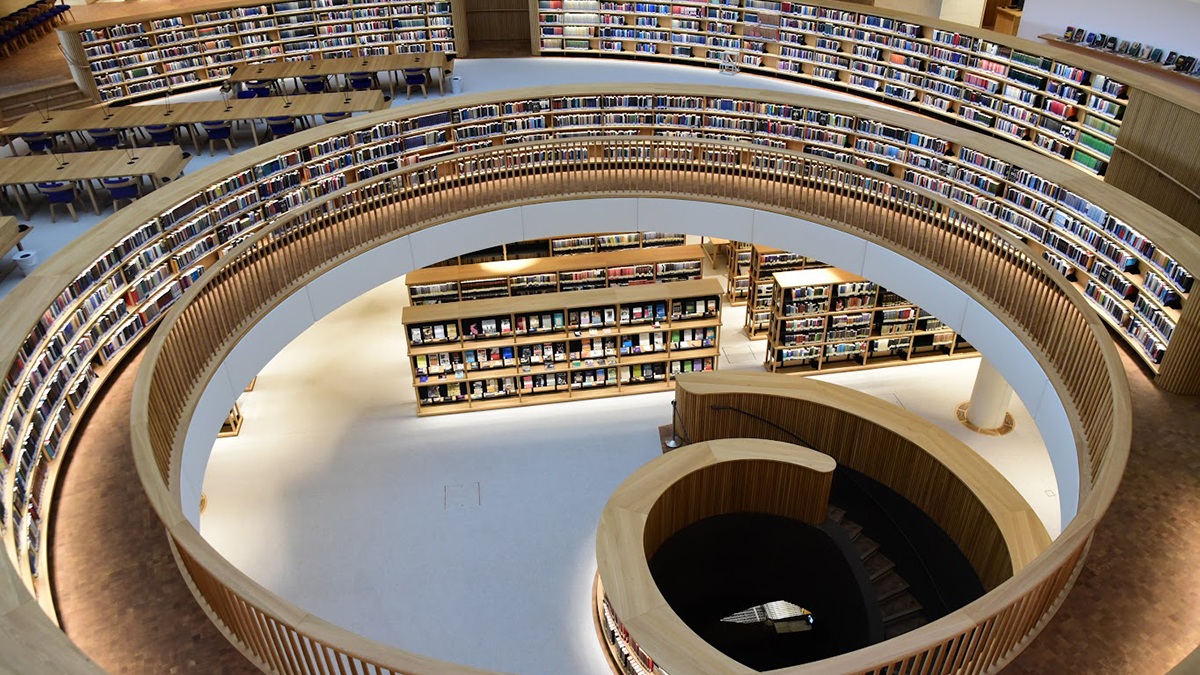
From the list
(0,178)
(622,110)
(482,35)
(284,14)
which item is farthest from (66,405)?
(482,35)

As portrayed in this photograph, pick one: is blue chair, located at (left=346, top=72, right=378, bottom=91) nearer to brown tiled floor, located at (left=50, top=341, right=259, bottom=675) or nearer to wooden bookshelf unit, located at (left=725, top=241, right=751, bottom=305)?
wooden bookshelf unit, located at (left=725, top=241, right=751, bottom=305)

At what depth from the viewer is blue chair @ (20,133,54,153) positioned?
999cm

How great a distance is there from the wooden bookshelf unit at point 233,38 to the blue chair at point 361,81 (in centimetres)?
54

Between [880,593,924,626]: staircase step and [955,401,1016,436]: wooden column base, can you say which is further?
[955,401,1016,436]: wooden column base

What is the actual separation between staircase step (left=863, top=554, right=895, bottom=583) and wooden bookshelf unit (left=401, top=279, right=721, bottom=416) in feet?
12.5

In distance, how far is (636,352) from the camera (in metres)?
11.0

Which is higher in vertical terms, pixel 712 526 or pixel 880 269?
pixel 880 269

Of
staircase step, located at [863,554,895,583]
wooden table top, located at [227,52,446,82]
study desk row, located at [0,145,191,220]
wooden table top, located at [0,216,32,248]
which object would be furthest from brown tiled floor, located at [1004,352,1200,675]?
wooden table top, located at [227,52,446,82]

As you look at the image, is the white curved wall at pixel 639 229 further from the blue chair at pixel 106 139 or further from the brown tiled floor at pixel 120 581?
the blue chair at pixel 106 139

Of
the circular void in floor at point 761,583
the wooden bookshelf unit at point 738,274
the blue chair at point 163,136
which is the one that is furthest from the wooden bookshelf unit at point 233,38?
the circular void in floor at point 761,583

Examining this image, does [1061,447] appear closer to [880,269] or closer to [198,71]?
[880,269]

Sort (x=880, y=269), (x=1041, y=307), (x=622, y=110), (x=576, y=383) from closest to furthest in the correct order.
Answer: (x=1041, y=307)
(x=880, y=269)
(x=622, y=110)
(x=576, y=383)

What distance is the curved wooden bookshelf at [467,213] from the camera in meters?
4.54

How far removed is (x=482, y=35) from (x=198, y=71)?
4.44 metres
